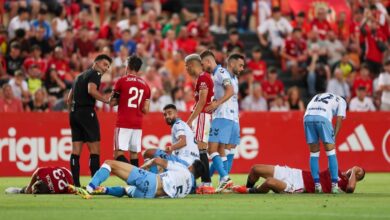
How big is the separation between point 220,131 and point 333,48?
533 inches

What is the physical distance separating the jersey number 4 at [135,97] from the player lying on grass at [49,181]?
182cm

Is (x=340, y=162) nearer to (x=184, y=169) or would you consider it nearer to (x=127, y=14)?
(x=127, y=14)

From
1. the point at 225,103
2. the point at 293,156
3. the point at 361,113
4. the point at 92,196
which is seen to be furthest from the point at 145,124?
the point at 92,196

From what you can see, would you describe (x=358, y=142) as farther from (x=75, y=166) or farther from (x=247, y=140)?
(x=75, y=166)

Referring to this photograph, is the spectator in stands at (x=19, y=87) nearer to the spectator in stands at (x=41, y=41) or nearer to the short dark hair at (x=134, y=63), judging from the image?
the spectator in stands at (x=41, y=41)

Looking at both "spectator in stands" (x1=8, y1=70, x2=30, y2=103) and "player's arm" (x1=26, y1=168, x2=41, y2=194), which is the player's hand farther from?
"spectator in stands" (x1=8, y1=70, x2=30, y2=103)

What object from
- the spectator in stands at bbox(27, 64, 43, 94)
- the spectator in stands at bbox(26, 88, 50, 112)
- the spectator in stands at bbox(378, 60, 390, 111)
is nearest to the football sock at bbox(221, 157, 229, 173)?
the spectator in stands at bbox(26, 88, 50, 112)

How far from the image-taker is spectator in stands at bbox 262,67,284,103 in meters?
28.6

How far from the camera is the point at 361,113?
2602 centimetres

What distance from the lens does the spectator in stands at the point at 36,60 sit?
2688cm

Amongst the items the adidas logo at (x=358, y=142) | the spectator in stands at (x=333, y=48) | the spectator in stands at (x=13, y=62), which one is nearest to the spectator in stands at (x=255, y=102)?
the adidas logo at (x=358, y=142)

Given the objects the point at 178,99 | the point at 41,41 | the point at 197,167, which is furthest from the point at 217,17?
the point at 197,167

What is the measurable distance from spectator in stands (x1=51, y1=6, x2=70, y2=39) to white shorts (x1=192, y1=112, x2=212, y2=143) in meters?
10.3

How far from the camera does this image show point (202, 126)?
736 inches
